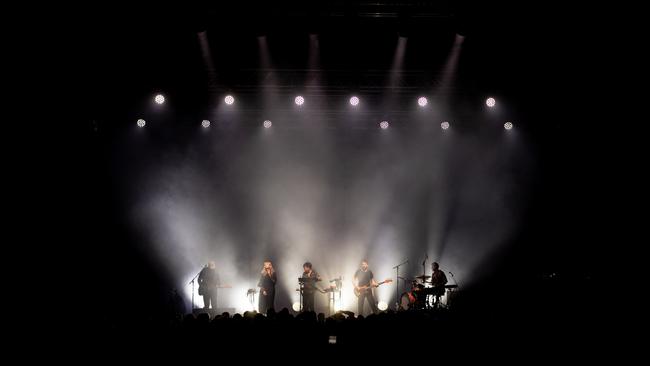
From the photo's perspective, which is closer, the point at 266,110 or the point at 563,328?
the point at 563,328

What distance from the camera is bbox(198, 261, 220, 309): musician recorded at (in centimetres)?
1326

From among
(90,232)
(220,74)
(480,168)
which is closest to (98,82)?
(220,74)

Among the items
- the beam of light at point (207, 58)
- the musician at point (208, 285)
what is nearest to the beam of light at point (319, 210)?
the musician at point (208, 285)

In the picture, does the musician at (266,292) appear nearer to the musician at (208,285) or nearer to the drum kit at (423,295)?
the musician at (208,285)

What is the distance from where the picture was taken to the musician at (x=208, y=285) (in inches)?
522

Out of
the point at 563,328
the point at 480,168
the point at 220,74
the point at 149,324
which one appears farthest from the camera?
the point at 480,168

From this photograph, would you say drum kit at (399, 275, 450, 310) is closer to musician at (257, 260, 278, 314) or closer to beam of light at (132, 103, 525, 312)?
beam of light at (132, 103, 525, 312)

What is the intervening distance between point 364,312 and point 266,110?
6.26 metres

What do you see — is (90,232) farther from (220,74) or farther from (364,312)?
(364,312)

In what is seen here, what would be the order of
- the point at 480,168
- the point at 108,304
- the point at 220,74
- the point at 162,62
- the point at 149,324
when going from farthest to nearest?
the point at 480,168 → the point at 108,304 → the point at 220,74 → the point at 162,62 → the point at 149,324

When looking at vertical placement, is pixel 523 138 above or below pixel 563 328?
above

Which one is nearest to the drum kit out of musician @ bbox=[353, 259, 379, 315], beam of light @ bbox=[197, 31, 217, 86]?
musician @ bbox=[353, 259, 379, 315]

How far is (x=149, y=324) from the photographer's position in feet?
14.7

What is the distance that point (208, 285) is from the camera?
43.8 feet
